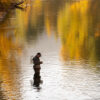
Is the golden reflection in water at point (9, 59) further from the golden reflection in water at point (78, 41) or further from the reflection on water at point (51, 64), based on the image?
the golden reflection in water at point (78, 41)

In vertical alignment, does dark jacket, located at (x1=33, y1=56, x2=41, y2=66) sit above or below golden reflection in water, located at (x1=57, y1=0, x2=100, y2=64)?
below

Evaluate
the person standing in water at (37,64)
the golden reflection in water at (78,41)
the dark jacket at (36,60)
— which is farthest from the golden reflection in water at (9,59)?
the golden reflection in water at (78,41)

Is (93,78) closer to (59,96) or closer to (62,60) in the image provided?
(59,96)

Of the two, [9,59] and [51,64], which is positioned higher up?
[9,59]

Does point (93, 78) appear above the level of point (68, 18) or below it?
below

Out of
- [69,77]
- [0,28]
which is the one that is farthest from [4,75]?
[0,28]

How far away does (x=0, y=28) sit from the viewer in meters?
56.9

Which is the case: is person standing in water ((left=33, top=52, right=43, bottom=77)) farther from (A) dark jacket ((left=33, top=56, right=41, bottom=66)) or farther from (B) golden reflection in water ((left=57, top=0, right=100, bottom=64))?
(B) golden reflection in water ((left=57, top=0, right=100, bottom=64))

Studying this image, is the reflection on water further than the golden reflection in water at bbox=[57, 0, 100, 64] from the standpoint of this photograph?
No

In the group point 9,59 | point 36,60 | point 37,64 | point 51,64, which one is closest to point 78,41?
point 9,59

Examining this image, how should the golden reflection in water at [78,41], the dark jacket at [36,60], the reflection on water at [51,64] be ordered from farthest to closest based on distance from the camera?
the golden reflection in water at [78,41] → the dark jacket at [36,60] → the reflection on water at [51,64]

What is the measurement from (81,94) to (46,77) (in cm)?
509

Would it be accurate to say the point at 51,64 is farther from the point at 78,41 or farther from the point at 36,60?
the point at 78,41

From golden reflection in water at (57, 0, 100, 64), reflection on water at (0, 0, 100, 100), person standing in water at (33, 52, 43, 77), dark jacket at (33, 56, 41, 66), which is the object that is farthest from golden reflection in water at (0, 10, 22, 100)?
golden reflection in water at (57, 0, 100, 64)
